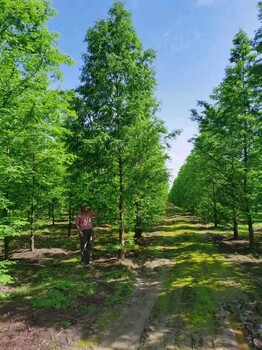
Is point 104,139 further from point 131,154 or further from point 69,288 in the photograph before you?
point 69,288

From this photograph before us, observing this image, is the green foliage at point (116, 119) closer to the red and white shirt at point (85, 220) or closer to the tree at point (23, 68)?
the red and white shirt at point (85, 220)

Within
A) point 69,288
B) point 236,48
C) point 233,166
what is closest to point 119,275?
point 69,288

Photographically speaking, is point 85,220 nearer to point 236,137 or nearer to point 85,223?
point 85,223

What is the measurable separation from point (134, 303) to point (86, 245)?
459 cm

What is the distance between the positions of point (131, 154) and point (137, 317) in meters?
7.58

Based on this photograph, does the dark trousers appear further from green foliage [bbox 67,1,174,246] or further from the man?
green foliage [bbox 67,1,174,246]

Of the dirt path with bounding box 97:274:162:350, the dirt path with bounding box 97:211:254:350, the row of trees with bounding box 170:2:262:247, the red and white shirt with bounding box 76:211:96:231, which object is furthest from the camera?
the row of trees with bounding box 170:2:262:247

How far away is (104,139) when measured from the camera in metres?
13.0

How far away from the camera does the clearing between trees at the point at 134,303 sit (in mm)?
7066

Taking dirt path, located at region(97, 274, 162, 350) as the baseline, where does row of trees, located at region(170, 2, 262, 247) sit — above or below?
above

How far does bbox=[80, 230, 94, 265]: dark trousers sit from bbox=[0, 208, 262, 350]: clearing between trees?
0.46m

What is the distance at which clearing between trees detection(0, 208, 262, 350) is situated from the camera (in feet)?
23.2

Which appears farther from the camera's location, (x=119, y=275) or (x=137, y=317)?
(x=119, y=275)

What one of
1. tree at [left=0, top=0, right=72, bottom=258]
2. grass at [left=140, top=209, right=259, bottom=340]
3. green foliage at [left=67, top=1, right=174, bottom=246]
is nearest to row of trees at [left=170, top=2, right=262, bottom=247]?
grass at [left=140, top=209, right=259, bottom=340]
